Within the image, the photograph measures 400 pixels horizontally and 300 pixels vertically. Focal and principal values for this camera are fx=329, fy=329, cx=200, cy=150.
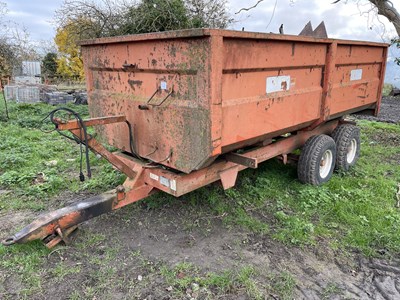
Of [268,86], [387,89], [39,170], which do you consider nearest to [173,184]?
[268,86]

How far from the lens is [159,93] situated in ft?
9.49

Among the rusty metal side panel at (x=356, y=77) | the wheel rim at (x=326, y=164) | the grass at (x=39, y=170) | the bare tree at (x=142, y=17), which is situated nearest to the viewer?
the grass at (x=39, y=170)

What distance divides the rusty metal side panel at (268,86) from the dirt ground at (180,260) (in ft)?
3.32

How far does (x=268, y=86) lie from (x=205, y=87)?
0.85 metres

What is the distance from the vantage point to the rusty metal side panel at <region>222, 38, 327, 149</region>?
105 inches

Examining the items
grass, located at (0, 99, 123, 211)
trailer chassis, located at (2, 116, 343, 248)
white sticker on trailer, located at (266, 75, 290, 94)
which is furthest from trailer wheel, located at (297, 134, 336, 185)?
grass, located at (0, 99, 123, 211)

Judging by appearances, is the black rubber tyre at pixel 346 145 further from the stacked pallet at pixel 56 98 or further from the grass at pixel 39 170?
the stacked pallet at pixel 56 98

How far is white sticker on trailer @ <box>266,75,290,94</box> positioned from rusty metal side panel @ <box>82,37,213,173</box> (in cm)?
87

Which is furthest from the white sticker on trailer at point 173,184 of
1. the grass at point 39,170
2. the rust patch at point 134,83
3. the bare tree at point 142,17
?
the bare tree at point 142,17

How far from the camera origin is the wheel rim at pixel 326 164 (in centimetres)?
439

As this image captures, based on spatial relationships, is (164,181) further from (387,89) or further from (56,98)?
(387,89)

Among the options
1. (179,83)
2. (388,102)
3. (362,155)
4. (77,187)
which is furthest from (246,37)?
(388,102)

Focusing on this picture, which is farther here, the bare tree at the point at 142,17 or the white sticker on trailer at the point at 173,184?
the bare tree at the point at 142,17

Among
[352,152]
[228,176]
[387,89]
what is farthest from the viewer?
[387,89]
